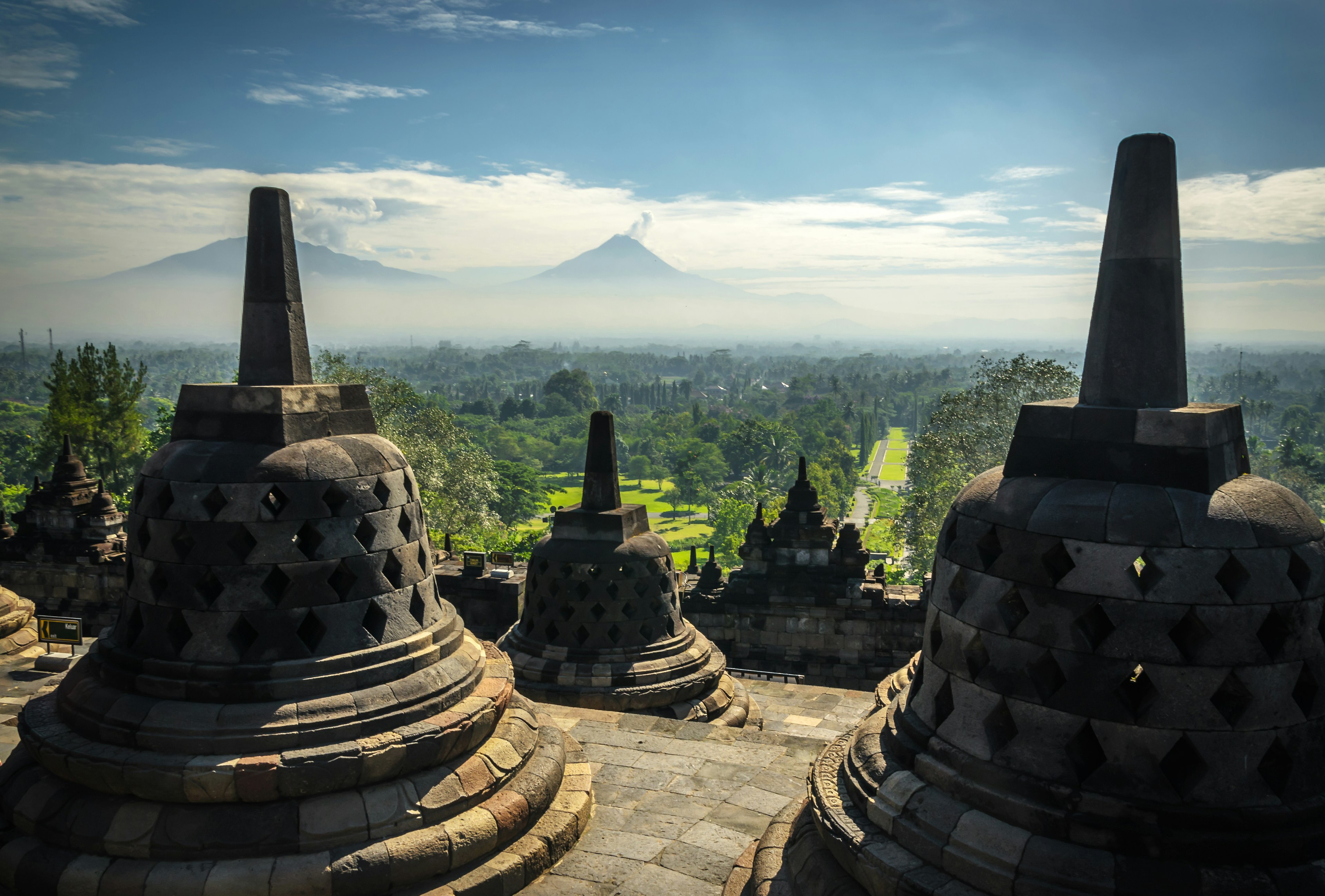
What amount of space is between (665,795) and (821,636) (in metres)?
10.7

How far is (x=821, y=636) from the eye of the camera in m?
17.2

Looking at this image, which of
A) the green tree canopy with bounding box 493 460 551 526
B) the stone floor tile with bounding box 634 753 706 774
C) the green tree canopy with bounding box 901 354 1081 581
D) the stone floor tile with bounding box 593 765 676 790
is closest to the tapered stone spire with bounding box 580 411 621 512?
the stone floor tile with bounding box 634 753 706 774

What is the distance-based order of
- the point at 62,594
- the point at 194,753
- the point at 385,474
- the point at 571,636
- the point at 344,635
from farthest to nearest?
the point at 62,594
the point at 571,636
the point at 385,474
the point at 344,635
the point at 194,753

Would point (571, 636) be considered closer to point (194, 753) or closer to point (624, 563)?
point (624, 563)

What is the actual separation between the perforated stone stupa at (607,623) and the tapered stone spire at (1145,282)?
692cm

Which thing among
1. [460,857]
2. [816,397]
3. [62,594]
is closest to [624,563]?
[460,857]

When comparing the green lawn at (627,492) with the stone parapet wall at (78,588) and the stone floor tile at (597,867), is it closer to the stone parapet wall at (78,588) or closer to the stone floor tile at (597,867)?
the stone parapet wall at (78,588)

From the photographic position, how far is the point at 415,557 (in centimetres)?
616

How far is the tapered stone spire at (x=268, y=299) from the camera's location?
19.4ft

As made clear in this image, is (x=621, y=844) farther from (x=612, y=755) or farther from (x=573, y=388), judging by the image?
(x=573, y=388)

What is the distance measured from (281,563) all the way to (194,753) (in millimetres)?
1240

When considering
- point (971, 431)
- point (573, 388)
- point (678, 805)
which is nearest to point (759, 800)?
point (678, 805)

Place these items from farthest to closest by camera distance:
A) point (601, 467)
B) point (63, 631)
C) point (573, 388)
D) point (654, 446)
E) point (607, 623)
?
1. point (573, 388)
2. point (654, 446)
3. point (63, 631)
4. point (601, 467)
5. point (607, 623)

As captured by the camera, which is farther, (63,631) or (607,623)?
(63,631)
